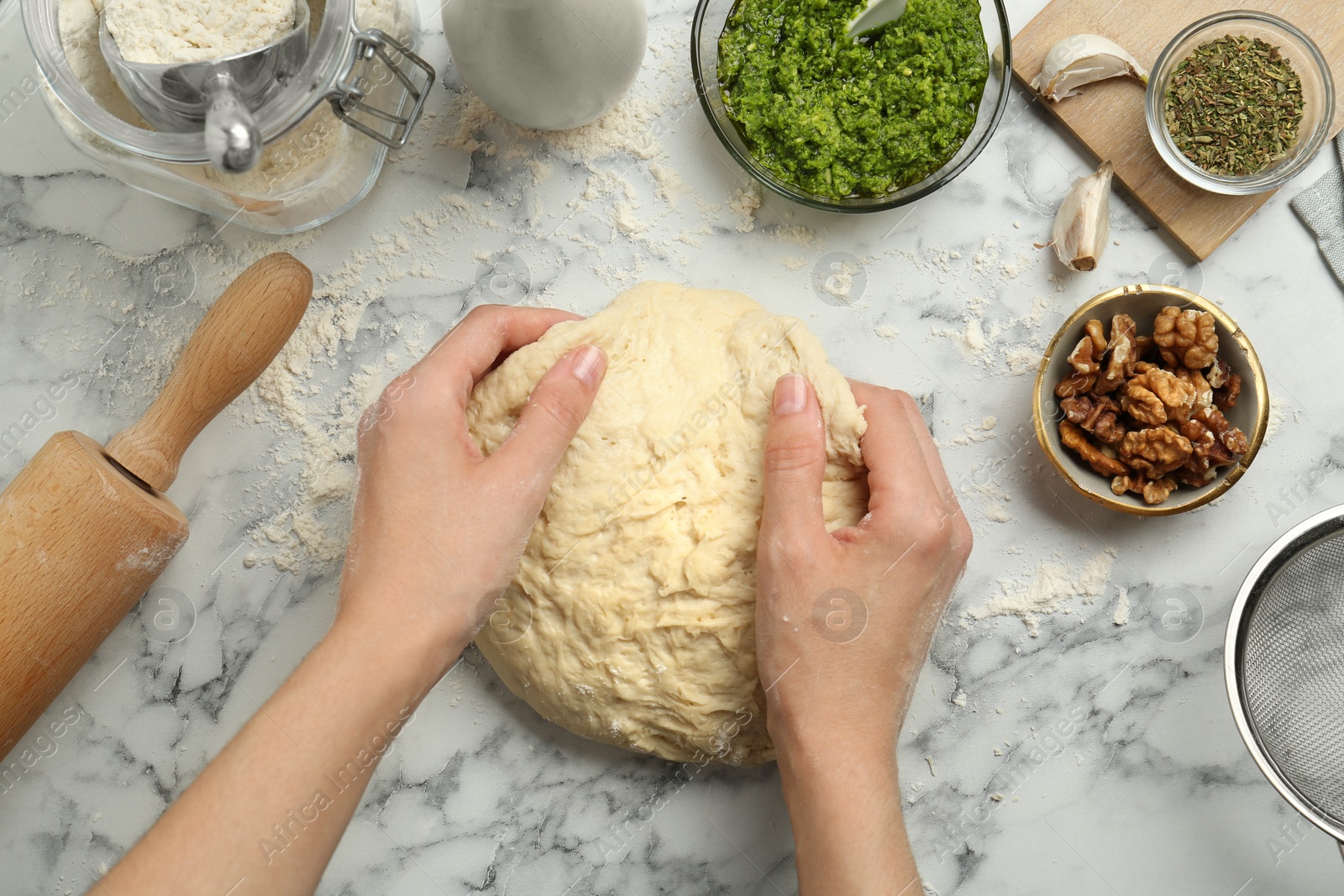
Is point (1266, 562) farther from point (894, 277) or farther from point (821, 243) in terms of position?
point (821, 243)

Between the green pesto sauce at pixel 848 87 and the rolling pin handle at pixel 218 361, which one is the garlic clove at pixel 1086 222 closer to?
the green pesto sauce at pixel 848 87

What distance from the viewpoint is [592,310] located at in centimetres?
186

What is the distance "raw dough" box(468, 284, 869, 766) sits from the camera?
146 centimetres

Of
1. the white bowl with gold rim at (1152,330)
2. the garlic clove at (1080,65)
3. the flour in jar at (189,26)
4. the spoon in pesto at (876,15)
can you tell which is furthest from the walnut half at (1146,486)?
the flour in jar at (189,26)

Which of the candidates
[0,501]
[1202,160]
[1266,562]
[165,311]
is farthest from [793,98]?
[0,501]

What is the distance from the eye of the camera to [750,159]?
5.73ft

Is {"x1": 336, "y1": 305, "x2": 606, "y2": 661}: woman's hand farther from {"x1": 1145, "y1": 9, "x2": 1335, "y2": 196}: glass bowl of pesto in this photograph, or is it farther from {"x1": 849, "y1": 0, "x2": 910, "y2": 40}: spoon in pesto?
{"x1": 1145, "y1": 9, "x2": 1335, "y2": 196}: glass bowl of pesto

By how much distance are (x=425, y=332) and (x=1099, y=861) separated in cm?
182

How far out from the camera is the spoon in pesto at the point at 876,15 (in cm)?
168

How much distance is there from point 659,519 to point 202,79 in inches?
37.8

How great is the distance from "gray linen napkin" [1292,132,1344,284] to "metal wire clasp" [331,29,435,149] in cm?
180

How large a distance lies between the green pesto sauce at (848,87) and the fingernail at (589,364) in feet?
1.88

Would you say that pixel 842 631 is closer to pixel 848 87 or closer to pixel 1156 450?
pixel 1156 450

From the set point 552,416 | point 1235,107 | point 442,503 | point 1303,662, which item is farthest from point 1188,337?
point 442,503
